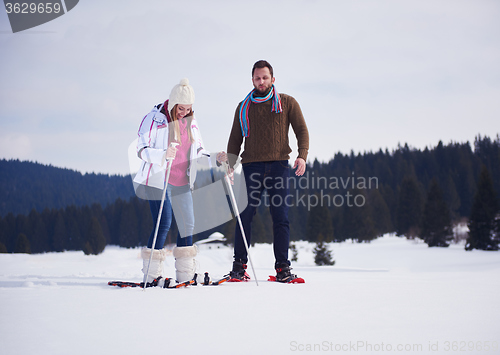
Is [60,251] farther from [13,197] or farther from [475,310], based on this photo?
[475,310]

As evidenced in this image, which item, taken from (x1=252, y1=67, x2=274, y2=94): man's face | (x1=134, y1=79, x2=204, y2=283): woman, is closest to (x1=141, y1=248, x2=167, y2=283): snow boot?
(x1=134, y1=79, x2=204, y2=283): woman

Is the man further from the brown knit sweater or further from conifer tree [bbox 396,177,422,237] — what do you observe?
conifer tree [bbox 396,177,422,237]

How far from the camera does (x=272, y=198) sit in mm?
4047

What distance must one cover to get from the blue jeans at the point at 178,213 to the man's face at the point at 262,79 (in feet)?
4.62

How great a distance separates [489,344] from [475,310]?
777mm

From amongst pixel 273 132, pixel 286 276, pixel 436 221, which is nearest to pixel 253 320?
pixel 286 276

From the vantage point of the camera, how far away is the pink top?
3996 millimetres

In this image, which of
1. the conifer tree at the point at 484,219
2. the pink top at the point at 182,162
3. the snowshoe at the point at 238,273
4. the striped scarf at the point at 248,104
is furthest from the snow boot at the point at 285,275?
the conifer tree at the point at 484,219

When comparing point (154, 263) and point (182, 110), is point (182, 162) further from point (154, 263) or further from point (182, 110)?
point (154, 263)

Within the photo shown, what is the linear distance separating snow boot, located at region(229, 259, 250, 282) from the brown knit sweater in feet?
3.80

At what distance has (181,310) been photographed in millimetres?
2514

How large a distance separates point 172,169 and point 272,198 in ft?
3.81

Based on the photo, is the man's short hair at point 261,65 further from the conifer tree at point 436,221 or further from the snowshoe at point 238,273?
the conifer tree at point 436,221

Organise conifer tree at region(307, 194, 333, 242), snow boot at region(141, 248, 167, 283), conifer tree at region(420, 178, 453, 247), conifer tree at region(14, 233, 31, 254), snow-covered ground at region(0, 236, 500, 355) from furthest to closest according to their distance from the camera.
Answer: conifer tree at region(14, 233, 31, 254) → conifer tree at region(307, 194, 333, 242) → conifer tree at region(420, 178, 453, 247) → snow boot at region(141, 248, 167, 283) → snow-covered ground at region(0, 236, 500, 355)
